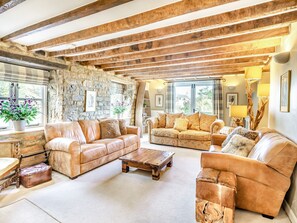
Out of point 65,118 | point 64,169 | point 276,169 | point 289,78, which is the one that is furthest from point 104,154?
point 289,78

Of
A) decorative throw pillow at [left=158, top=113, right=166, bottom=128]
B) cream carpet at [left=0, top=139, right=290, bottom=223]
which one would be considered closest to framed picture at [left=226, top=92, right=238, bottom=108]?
decorative throw pillow at [left=158, top=113, right=166, bottom=128]

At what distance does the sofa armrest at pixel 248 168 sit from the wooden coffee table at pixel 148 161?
96cm

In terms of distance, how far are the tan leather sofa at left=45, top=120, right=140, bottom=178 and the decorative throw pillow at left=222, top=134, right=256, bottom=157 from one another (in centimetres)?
230

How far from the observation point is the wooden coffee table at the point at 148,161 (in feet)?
9.38

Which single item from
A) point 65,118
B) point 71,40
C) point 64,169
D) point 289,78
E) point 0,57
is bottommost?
point 64,169

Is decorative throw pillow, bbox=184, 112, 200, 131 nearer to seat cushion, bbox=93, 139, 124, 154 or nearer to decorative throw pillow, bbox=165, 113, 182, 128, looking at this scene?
decorative throw pillow, bbox=165, 113, 182, 128

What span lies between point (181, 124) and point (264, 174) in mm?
3476

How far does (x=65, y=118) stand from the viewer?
13.1ft

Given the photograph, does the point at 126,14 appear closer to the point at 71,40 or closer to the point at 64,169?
the point at 71,40

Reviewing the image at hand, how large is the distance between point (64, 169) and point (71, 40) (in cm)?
219

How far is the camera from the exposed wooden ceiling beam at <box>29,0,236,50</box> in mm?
1686

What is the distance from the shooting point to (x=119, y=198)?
2.30 metres

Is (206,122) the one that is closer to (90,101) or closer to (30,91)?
(90,101)

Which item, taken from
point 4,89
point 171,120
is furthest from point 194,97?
point 4,89
